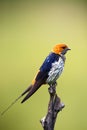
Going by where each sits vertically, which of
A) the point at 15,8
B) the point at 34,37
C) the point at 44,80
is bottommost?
the point at 44,80

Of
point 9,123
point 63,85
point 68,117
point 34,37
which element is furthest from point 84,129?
point 34,37

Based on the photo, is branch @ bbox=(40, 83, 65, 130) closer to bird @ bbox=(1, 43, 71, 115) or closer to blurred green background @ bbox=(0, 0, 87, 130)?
bird @ bbox=(1, 43, 71, 115)

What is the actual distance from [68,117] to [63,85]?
18 cm

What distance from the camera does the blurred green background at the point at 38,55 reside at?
188 centimetres

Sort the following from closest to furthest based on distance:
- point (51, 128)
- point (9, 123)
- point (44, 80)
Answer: point (51, 128)
point (44, 80)
point (9, 123)

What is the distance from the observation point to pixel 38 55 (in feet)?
6.23

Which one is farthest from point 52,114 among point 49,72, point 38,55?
point 38,55

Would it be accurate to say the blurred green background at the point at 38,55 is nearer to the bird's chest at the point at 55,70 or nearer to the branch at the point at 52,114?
the bird's chest at the point at 55,70

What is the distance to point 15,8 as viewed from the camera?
1.91 m

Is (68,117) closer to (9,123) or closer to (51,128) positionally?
(9,123)

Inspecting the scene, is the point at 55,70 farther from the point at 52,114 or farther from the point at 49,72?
the point at 52,114

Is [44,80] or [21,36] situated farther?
[21,36]

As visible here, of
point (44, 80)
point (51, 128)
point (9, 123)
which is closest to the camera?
point (51, 128)

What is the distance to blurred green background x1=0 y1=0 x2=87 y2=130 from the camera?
1880 mm
